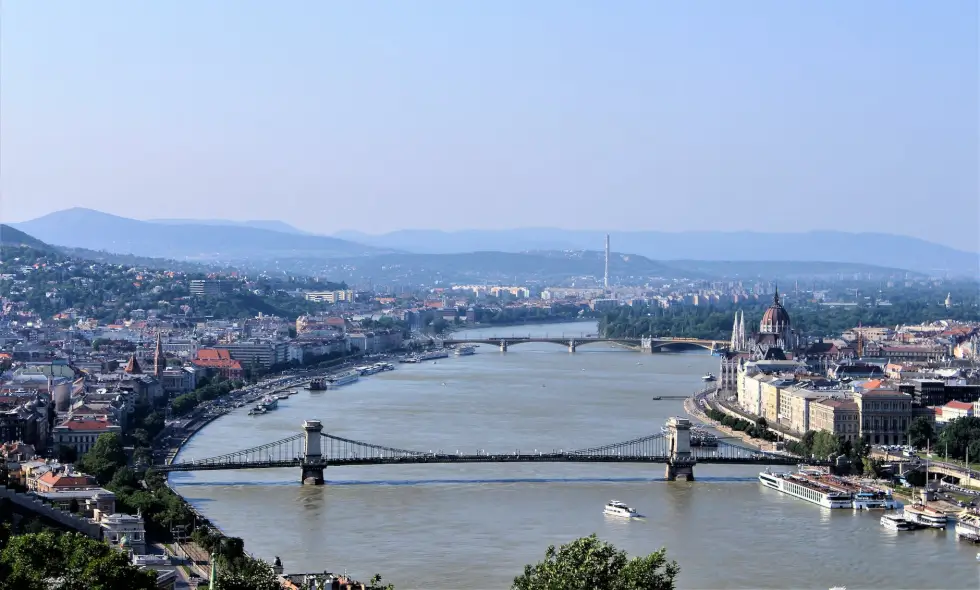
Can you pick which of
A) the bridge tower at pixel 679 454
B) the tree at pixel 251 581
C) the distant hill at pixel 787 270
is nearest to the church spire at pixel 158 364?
the bridge tower at pixel 679 454

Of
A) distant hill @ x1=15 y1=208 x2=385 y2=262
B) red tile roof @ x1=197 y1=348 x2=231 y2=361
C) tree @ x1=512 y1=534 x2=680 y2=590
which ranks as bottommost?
red tile roof @ x1=197 y1=348 x2=231 y2=361

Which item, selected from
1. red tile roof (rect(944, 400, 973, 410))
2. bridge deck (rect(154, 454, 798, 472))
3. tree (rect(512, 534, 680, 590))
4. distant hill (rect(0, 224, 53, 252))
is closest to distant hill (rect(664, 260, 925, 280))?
distant hill (rect(0, 224, 53, 252))

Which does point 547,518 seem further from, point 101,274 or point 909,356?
point 101,274

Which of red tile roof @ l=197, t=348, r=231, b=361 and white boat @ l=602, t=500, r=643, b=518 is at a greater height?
red tile roof @ l=197, t=348, r=231, b=361

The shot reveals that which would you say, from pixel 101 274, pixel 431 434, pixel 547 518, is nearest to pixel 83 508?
pixel 547 518

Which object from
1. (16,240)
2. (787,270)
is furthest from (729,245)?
(16,240)

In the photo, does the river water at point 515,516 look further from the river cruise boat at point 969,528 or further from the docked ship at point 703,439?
the docked ship at point 703,439

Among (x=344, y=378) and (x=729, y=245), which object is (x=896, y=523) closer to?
(x=344, y=378)

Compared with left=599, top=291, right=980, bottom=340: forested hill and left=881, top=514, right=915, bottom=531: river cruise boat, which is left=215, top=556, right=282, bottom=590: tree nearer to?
left=881, top=514, right=915, bottom=531: river cruise boat
